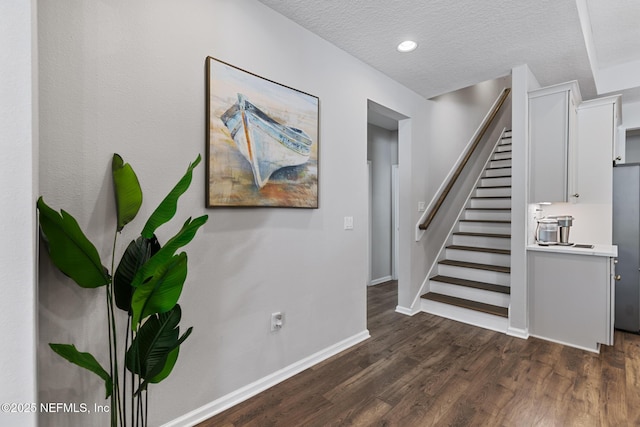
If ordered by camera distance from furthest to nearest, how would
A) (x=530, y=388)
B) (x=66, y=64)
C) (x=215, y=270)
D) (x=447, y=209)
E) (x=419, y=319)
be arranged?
(x=447, y=209), (x=419, y=319), (x=530, y=388), (x=215, y=270), (x=66, y=64)

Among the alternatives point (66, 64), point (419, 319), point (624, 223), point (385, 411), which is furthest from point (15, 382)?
point (624, 223)

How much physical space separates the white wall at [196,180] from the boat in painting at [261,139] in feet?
0.68

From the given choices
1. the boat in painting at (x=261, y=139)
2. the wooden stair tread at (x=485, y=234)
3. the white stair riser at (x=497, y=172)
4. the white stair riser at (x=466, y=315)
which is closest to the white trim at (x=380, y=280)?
the white stair riser at (x=466, y=315)

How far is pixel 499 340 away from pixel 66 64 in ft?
12.1

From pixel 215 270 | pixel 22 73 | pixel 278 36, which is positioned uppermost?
pixel 278 36

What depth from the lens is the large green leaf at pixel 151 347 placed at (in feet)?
4.00

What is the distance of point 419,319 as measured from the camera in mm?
3434

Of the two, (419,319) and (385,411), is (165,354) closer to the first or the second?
(385,411)

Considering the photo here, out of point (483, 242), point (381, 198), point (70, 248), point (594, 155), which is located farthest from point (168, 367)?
point (381, 198)

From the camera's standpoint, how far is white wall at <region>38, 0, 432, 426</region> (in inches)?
53.4

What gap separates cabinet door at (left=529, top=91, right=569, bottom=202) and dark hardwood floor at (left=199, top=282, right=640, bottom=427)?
4.65 ft

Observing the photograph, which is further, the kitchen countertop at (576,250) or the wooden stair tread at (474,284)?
the wooden stair tread at (474,284)

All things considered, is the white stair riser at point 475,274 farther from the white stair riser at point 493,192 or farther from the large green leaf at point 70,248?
the large green leaf at point 70,248

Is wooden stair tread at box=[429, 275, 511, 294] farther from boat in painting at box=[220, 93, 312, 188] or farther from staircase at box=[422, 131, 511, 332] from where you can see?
boat in painting at box=[220, 93, 312, 188]
